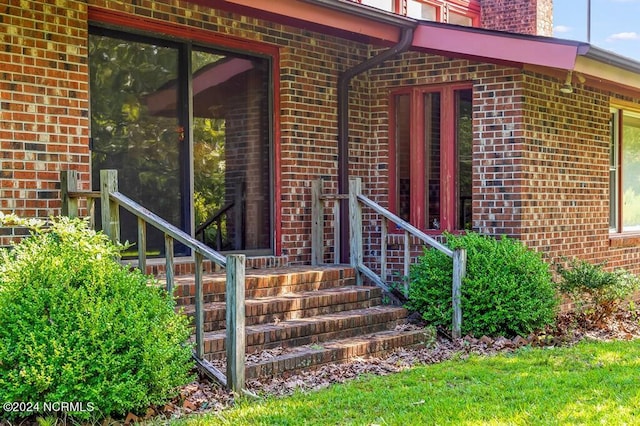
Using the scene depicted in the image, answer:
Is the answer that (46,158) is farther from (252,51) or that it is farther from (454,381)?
(454,381)

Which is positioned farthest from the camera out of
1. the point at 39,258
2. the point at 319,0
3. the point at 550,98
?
the point at 550,98

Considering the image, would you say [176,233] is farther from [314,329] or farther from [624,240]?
[624,240]

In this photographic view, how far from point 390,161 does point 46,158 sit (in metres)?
4.55

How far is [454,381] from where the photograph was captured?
6133 millimetres

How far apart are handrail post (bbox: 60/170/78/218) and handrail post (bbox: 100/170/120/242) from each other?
0.56 m

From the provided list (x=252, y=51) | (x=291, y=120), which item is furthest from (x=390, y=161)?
(x=252, y=51)

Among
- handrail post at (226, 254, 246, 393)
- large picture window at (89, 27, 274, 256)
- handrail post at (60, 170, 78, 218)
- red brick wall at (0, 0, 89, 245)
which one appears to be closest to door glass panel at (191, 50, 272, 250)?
large picture window at (89, 27, 274, 256)

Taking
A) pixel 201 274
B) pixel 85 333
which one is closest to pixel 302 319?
pixel 201 274

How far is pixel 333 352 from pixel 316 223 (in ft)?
8.85

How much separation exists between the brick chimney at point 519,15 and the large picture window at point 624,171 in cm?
263

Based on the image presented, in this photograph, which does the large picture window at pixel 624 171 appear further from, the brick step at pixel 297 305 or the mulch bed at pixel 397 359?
the brick step at pixel 297 305

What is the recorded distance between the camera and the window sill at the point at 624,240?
37.3 ft

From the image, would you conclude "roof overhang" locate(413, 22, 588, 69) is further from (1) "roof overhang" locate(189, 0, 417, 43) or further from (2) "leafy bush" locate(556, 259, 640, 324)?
(2) "leafy bush" locate(556, 259, 640, 324)

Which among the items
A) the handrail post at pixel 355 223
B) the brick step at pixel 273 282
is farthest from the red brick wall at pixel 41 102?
the handrail post at pixel 355 223
